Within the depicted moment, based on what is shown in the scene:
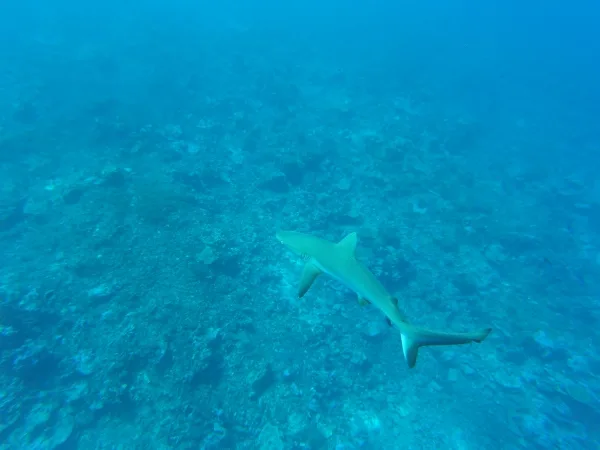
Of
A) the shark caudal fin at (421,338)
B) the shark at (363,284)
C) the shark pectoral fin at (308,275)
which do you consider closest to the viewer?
the shark caudal fin at (421,338)

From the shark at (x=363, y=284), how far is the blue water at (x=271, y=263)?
5.04 m

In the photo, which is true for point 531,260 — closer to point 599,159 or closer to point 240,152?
point 240,152

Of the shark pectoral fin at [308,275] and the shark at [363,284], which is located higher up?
the shark at [363,284]

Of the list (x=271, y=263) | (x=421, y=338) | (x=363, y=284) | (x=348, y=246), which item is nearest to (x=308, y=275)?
(x=348, y=246)

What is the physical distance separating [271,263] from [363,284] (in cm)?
743

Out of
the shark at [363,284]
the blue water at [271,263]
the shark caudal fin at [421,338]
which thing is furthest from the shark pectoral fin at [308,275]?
the blue water at [271,263]

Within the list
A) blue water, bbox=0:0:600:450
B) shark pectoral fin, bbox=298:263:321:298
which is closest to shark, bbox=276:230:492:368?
shark pectoral fin, bbox=298:263:321:298

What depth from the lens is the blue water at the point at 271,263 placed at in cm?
780

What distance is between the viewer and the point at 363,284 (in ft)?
13.5

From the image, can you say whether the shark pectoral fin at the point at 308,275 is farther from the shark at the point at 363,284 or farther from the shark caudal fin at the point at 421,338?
the shark caudal fin at the point at 421,338

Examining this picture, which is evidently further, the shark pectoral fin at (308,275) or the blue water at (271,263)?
Result: the blue water at (271,263)

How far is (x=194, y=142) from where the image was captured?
1786 centimetres

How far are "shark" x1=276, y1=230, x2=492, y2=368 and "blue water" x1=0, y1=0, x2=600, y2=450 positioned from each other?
5041 millimetres

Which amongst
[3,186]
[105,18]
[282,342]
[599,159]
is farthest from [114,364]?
[105,18]
